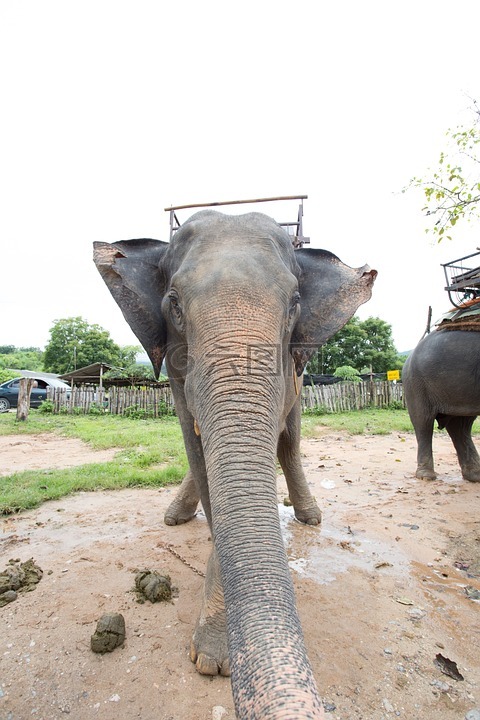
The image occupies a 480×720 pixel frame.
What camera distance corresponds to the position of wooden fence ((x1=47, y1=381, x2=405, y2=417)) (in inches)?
683

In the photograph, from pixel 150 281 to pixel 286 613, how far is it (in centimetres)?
235

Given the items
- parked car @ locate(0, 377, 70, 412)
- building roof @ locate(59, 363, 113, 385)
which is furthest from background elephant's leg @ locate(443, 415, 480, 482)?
building roof @ locate(59, 363, 113, 385)

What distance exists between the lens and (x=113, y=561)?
11.2 feet

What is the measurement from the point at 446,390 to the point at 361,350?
29754mm

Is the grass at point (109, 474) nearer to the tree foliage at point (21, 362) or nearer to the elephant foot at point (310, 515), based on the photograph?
the elephant foot at point (310, 515)

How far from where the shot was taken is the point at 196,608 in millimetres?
2717

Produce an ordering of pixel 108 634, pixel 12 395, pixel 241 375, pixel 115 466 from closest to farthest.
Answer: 1. pixel 241 375
2. pixel 108 634
3. pixel 115 466
4. pixel 12 395

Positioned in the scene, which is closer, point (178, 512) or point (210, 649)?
point (210, 649)

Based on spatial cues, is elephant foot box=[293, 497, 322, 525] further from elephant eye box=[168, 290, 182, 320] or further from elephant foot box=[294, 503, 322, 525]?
elephant eye box=[168, 290, 182, 320]

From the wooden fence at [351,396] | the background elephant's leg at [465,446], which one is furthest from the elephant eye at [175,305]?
the wooden fence at [351,396]

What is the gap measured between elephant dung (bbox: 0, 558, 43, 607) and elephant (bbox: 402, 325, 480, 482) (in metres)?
5.38

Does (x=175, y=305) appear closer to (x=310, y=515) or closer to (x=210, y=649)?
(x=210, y=649)

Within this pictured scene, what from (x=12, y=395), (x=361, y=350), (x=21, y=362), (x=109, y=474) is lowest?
(x=109, y=474)

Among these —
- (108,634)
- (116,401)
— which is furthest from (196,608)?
(116,401)
